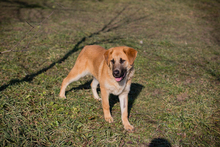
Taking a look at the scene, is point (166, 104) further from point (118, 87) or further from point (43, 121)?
point (43, 121)

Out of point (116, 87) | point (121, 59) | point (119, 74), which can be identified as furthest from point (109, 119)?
point (121, 59)

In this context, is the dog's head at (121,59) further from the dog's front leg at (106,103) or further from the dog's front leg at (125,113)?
the dog's front leg at (125,113)

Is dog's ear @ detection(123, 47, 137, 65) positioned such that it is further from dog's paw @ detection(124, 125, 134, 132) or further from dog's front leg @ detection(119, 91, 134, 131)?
dog's paw @ detection(124, 125, 134, 132)

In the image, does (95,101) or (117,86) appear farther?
(95,101)

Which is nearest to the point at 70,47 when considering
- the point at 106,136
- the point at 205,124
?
the point at 106,136

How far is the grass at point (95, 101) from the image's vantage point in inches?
145

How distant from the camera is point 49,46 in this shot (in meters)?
8.35

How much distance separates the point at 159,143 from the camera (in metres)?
3.78

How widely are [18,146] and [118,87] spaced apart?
2296mm

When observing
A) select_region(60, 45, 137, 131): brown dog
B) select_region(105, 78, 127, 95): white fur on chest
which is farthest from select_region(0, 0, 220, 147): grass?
select_region(105, 78, 127, 95): white fur on chest

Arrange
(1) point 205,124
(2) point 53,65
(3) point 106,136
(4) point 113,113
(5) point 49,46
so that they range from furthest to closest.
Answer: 1. (5) point 49,46
2. (2) point 53,65
3. (4) point 113,113
4. (1) point 205,124
5. (3) point 106,136

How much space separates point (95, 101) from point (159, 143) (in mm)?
2118

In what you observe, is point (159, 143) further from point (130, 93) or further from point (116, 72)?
point (130, 93)

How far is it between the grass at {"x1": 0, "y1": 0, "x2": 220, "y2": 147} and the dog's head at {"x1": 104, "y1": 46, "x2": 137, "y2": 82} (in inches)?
52.2
